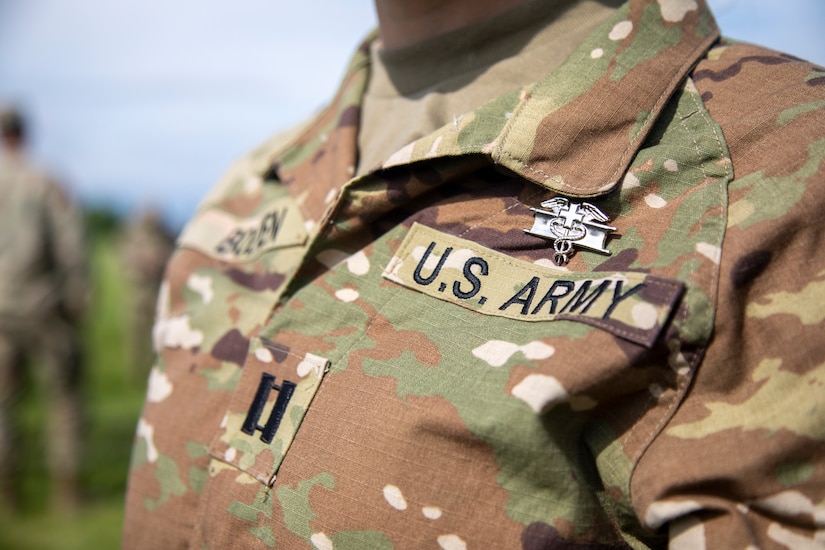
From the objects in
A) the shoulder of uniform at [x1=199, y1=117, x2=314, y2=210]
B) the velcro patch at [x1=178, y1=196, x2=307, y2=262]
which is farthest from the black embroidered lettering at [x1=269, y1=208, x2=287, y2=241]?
the shoulder of uniform at [x1=199, y1=117, x2=314, y2=210]

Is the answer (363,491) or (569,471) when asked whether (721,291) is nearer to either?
(569,471)

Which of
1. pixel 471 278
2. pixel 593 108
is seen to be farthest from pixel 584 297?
pixel 593 108

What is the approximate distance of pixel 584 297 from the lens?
3.13 feet

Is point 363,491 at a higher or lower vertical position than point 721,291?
lower

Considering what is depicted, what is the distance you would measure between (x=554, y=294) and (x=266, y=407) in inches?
19.0

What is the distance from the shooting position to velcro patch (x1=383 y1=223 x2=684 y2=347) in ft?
2.93

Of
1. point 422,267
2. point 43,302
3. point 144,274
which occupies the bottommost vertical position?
point 144,274

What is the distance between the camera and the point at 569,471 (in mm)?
936

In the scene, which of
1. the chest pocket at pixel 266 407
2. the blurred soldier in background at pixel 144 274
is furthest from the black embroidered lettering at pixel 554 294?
the blurred soldier in background at pixel 144 274

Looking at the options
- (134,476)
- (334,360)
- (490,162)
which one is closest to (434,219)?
(490,162)

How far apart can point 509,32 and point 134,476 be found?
1.05 meters

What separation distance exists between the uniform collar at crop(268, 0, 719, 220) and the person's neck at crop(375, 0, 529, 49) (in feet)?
0.72

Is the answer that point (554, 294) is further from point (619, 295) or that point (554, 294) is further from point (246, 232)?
point (246, 232)

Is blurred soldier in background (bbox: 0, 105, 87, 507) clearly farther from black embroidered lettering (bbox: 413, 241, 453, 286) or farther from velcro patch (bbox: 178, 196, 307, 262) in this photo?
black embroidered lettering (bbox: 413, 241, 453, 286)
